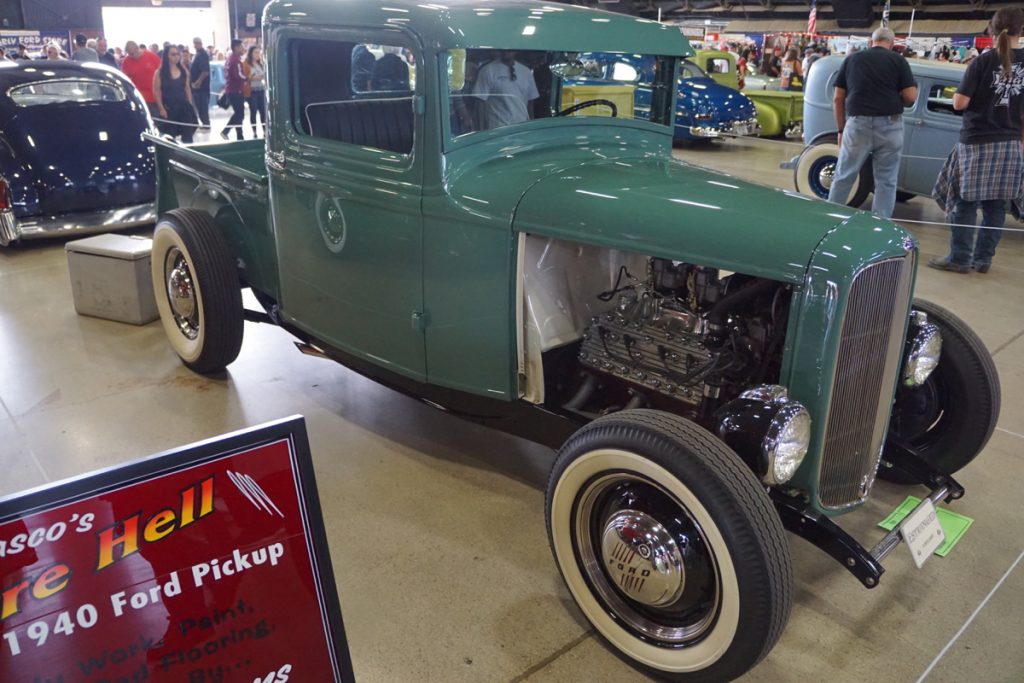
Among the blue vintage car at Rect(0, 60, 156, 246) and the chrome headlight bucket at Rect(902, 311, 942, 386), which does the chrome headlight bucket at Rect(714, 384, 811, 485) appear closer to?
the chrome headlight bucket at Rect(902, 311, 942, 386)

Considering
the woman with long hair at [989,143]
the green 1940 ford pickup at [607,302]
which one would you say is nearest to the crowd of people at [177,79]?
the green 1940 ford pickup at [607,302]

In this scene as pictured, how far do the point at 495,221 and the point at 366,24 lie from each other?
0.87m

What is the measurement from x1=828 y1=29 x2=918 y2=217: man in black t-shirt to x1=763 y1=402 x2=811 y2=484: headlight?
487 cm

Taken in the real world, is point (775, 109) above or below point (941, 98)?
below

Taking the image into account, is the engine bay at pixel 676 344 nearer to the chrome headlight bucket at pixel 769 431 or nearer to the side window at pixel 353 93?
the chrome headlight bucket at pixel 769 431

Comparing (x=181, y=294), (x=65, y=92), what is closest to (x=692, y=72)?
(x=65, y=92)

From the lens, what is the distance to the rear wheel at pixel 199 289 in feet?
12.1

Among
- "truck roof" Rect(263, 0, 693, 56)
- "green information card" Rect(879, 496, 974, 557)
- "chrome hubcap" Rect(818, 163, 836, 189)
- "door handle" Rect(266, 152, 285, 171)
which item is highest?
"truck roof" Rect(263, 0, 693, 56)

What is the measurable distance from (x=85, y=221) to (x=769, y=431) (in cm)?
591

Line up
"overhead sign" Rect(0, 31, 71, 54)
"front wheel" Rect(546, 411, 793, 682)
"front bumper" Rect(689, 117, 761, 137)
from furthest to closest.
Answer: "overhead sign" Rect(0, 31, 71, 54), "front bumper" Rect(689, 117, 761, 137), "front wheel" Rect(546, 411, 793, 682)

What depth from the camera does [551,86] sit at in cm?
315

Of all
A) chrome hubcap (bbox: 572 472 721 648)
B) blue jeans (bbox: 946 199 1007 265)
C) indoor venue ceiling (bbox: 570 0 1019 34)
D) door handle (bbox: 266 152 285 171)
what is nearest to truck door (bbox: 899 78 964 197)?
blue jeans (bbox: 946 199 1007 265)

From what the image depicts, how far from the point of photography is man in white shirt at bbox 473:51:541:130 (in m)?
2.84

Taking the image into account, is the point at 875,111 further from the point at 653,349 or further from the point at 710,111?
the point at 710,111
